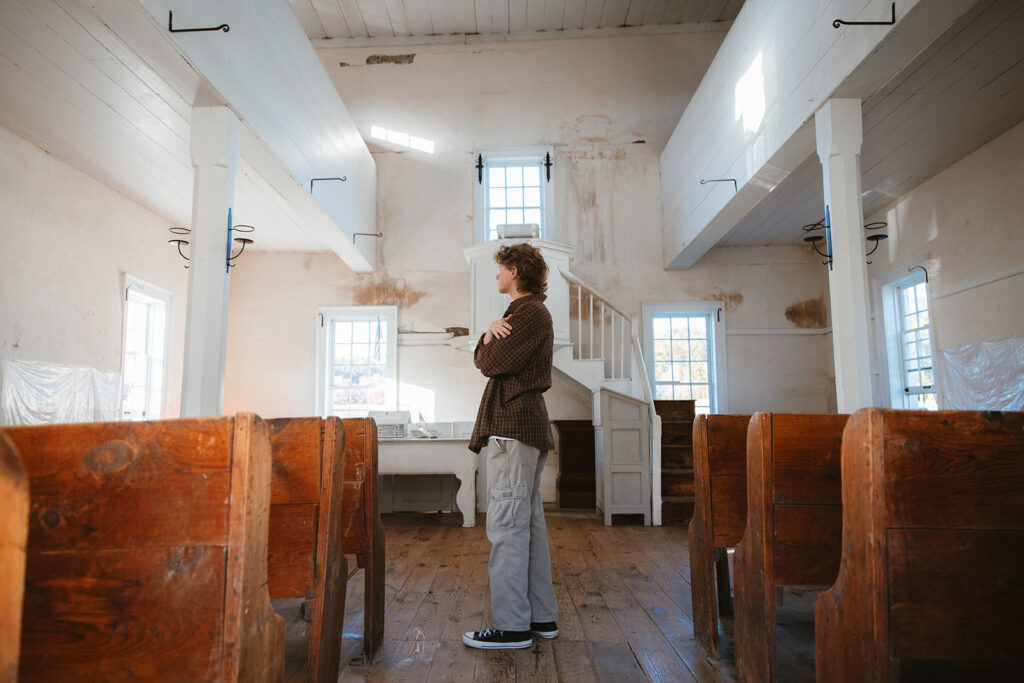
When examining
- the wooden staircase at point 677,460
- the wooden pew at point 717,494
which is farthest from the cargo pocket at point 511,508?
the wooden staircase at point 677,460

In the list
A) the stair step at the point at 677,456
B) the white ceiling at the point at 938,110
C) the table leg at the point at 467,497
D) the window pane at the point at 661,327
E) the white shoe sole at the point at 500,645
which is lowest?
the white shoe sole at the point at 500,645

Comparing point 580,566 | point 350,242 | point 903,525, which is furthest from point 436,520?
point 903,525

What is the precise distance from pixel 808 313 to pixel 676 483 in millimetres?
2964

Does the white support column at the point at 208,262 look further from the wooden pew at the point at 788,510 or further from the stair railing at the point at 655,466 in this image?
the stair railing at the point at 655,466

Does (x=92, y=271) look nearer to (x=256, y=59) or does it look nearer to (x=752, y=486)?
(x=256, y=59)

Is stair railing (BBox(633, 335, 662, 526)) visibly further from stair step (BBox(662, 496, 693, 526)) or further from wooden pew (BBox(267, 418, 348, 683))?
wooden pew (BBox(267, 418, 348, 683))

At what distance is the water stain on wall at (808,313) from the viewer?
7633 millimetres

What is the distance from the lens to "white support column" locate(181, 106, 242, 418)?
3.39 m

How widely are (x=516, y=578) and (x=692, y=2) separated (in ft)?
24.3

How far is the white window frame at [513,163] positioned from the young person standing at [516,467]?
16.9ft

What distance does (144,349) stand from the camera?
21.9ft

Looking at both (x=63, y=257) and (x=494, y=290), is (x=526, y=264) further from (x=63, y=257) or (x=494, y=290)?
(x=63, y=257)

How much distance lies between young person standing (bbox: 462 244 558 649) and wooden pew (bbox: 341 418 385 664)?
15.5 inches

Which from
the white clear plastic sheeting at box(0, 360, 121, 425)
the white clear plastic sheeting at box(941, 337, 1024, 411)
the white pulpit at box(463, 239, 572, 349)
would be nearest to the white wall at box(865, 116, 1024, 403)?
the white clear plastic sheeting at box(941, 337, 1024, 411)
